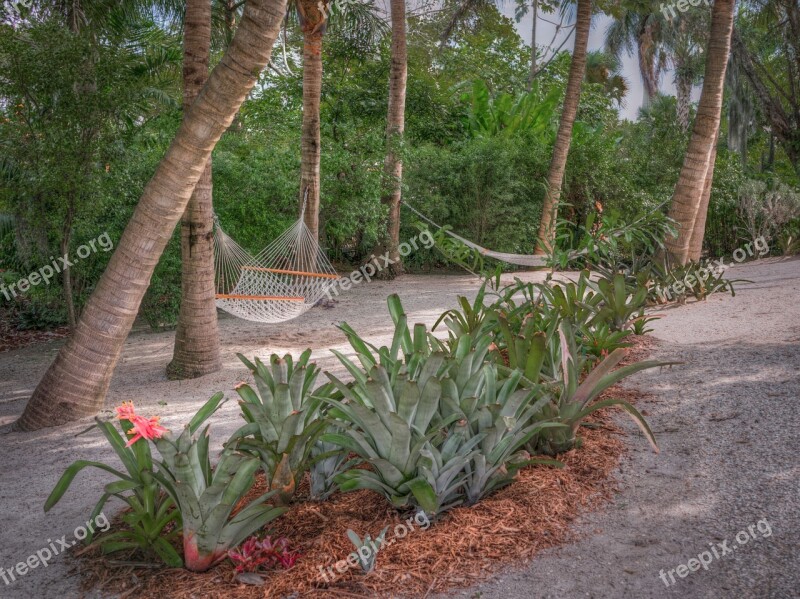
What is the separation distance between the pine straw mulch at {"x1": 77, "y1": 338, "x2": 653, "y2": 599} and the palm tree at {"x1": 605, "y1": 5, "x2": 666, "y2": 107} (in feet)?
91.1

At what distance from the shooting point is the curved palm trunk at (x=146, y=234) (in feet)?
13.2

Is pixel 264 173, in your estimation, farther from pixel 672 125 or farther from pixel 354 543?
pixel 672 125

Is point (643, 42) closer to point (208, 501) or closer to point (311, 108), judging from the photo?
point (311, 108)

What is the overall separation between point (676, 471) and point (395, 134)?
28.5ft

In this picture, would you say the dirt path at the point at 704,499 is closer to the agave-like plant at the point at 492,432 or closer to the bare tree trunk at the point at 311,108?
the agave-like plant at the point at 492,432

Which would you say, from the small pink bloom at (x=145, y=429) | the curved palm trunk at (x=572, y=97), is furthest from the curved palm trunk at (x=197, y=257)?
the curved palm trunk at (x=572, y=97)

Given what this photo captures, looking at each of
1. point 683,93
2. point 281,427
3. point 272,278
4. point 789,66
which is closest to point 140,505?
point 281,427

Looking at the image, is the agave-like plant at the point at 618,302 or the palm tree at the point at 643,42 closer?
the agave-like plant at the point at 618,302

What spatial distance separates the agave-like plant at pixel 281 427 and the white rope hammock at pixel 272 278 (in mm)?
3608

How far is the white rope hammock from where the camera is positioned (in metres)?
6.68

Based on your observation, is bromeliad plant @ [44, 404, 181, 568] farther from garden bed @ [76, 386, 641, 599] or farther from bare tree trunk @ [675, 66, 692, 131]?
bare tree trunk @ [675, 66, 692, 131]

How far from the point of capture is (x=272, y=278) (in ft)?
26.0

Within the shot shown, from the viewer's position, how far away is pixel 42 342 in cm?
827

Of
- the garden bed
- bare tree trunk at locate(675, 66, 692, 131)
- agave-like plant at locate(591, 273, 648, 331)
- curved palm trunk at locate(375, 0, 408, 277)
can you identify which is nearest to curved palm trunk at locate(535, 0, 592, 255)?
curved palm trunk at locate(375, 0, 408, 277)
